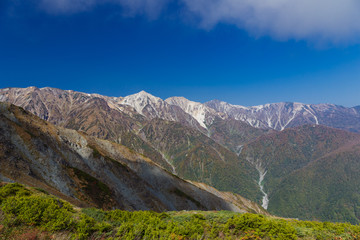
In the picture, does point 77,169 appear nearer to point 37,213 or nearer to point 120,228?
point 37,213

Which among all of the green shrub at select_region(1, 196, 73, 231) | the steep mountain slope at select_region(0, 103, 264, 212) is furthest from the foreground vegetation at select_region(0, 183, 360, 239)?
the steep mountain slope at select_region(0, 103, 264, 212)

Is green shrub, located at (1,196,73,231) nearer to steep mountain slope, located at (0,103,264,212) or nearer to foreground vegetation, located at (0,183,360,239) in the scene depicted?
foreground vegetation, located at (0,183,360,239)

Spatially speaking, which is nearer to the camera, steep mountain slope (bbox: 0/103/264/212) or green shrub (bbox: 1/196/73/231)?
green shrub (bbox: 1/196/73/231)

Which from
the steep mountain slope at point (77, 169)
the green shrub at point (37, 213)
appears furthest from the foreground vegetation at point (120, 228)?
the steep mountain slope at point (77, 169)

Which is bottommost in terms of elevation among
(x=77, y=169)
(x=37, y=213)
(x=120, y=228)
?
(x=120, y=228)

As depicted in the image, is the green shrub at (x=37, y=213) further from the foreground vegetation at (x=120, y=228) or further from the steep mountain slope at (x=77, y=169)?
the steep mountain slope at (x=77, y=169)

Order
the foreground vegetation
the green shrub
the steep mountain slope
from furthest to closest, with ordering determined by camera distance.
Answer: the steep mountain slope, the green shrub, the foreground vegetation

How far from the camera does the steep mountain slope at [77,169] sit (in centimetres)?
5266

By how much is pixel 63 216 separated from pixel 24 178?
38.1 metres

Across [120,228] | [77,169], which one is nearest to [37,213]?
[120,228]

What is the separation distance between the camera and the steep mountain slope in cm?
5266

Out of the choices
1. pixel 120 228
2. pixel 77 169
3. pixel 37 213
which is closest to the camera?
pixel 120 228

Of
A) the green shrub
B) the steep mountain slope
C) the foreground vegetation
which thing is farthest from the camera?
the steep mountain slope

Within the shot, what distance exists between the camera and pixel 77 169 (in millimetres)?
70812
